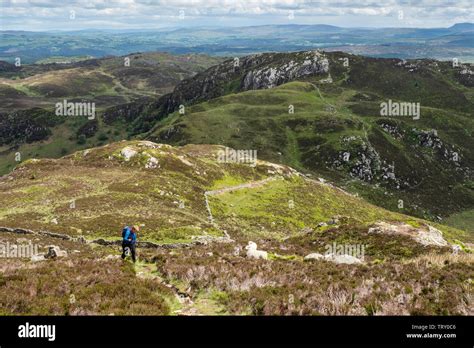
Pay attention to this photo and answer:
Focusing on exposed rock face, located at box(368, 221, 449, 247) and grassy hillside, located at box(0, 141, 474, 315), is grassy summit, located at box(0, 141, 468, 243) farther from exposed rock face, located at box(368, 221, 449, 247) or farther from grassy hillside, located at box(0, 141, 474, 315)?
exposed rock face, located at box(368, 221, 449, 247)

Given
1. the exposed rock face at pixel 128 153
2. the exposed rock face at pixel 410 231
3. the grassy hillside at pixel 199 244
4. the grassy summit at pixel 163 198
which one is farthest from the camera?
the exposed rock face at pixel 128 153

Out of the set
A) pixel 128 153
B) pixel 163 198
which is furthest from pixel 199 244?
pixel 128 153

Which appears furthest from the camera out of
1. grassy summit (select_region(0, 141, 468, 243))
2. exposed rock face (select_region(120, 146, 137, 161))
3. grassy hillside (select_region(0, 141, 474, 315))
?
exposed rock face (select_region(120, 146, 137, 161))

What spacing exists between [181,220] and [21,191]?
93.2 ft

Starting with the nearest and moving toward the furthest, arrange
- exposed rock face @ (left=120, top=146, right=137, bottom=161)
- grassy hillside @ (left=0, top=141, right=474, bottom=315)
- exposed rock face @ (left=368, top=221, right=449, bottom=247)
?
grassy hillside @ (left=0, top=141, right=474, bottom=315), exposed rock face @ (left=368, top=221, right=449, bottom=247), exposed rock face @ (left=120, top=146, right=137, bottom=161)

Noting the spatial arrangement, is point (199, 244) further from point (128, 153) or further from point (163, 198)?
point (128, 153)

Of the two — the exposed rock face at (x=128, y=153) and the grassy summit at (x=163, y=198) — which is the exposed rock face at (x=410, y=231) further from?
the exposed rock face at (x=128, y=153)

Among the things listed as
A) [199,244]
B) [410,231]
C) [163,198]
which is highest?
[410,231]

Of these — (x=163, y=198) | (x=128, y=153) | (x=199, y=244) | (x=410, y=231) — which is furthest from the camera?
(x=128, y=153)

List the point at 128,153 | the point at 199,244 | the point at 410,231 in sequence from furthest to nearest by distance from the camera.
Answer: the point at 128,153, the point at 199,244, the point at 410,231

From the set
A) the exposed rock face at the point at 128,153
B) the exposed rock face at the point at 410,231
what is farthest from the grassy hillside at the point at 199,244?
the exposed rock face at the point at 128,153

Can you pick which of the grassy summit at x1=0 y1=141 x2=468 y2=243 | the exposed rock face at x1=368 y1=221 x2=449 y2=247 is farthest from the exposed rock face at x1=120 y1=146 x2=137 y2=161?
the exposed rock face at x1=368 y1=221 x2=449 y2=247
